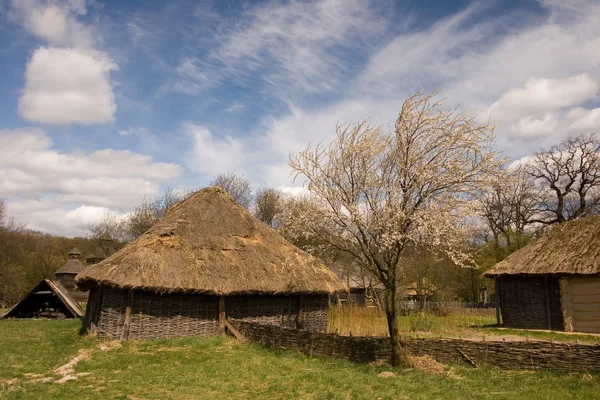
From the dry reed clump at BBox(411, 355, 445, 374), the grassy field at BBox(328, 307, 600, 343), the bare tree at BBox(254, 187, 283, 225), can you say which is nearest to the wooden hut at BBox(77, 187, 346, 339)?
the grassy field at BBox(328, 307, 600, 343)

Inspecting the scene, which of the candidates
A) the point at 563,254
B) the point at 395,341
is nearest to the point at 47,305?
the point at 395,341

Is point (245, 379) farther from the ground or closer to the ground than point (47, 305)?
closer to the ground

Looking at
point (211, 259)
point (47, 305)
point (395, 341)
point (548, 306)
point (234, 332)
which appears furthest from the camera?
point (47, 305)

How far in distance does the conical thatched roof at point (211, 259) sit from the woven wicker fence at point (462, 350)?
9.17 feet

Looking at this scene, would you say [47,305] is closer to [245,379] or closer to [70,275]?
[245,379]

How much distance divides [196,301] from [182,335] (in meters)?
1.19

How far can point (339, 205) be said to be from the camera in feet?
40.4

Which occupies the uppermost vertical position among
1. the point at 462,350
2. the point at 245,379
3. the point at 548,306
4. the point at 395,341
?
the point at 548,306

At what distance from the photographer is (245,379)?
35.3ft

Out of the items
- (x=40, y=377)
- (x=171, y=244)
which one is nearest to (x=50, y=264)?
(x=171, y=244)

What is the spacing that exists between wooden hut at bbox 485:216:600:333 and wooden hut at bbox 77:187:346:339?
927 centimetres

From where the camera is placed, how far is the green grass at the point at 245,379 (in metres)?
9.17

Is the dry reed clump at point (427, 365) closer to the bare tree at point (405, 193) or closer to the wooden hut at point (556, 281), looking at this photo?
the bare tree at point (405, 193)

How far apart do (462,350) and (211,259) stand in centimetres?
923
